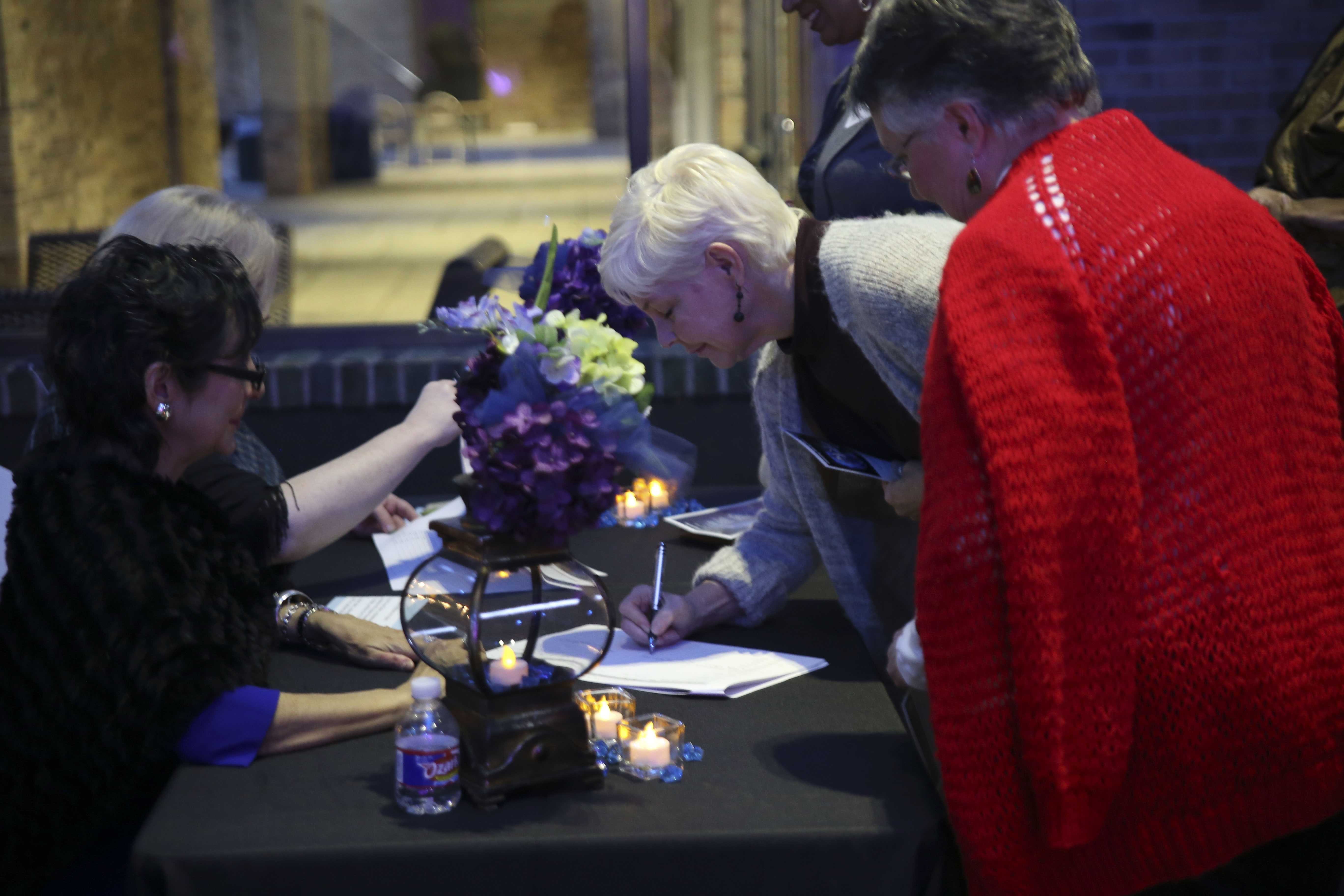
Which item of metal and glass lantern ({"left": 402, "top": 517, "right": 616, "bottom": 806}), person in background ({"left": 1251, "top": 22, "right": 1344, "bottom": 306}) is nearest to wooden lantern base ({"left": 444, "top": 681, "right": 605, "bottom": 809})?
metal and glass lantern ({"left": 402, "top": 517, "right": 616, "bottom": 806})

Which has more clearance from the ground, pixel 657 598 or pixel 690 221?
pixel 690 221

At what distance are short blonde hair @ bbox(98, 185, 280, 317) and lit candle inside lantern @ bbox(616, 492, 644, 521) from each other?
0.78 metres

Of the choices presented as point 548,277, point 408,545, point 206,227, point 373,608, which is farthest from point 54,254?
point 548,277

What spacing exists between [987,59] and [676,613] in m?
0.86

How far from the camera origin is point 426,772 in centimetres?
122

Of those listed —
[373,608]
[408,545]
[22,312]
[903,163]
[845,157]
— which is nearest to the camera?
[903,163]

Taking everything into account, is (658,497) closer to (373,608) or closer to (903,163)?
(373,608)

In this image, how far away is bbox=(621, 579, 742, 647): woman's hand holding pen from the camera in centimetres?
172

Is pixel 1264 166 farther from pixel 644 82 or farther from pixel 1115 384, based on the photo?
pixel 1115 384

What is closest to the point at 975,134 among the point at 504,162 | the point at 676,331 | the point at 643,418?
the point at 643,418

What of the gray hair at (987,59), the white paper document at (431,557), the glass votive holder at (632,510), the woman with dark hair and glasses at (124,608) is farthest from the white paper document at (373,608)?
the gray hair at (987,59)

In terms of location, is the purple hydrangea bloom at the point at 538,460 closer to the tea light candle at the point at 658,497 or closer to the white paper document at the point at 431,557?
the white paper document at the point at 431,557

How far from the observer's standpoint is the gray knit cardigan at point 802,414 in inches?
64.2

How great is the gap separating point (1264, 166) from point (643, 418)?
7.56ft
